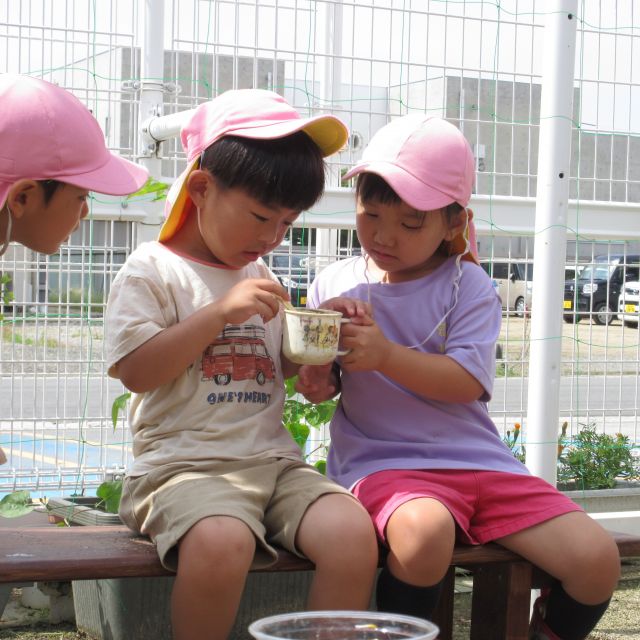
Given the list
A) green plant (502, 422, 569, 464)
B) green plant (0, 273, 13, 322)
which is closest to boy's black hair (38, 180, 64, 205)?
green plant (0, 273, 13, 322)

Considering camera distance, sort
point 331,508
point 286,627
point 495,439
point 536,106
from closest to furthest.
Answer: point 286,627 → point 331,508 → point 495,439 → point 536,106

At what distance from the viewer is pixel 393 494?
90.1 inches

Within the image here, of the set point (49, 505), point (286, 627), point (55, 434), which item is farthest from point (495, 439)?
point (55, 434)

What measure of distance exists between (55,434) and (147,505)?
197 cm

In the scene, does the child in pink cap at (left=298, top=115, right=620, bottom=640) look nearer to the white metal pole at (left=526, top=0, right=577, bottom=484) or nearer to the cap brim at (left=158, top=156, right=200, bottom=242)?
the cap brim at (left=158, top=156, right=200, bottom=242)

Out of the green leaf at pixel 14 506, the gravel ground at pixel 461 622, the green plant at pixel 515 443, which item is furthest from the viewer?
the green plant at pixel 515 443

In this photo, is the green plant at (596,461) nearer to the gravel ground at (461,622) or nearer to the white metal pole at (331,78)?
the gravel ground at (461,622)

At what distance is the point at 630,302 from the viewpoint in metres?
Result: 4.86

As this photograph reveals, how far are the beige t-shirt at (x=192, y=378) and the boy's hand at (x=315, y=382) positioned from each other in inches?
3.7

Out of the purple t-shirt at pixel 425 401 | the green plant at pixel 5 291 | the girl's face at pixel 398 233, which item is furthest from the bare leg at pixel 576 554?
the green plant at pixel 5 291

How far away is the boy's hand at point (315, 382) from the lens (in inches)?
97.1

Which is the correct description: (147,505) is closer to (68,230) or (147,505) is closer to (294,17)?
(68,230)

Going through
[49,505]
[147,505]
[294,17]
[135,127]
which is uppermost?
[294,17]

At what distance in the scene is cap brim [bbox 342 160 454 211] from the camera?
7.75 ft
